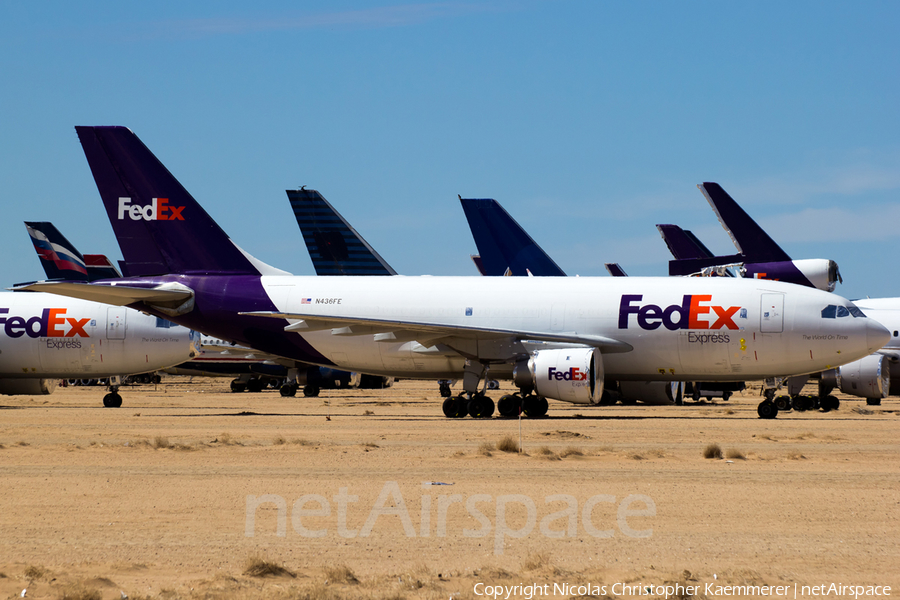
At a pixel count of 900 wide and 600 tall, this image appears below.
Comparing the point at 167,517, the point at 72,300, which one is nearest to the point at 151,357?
the point at 72,300

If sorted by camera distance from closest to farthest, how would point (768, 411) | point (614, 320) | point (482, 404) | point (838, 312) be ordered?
point (838, 312) → point (768, 411) → point (614, 320) → point (482, 404)

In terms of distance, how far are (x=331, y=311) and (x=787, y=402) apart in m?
14.9

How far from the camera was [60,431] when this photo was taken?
2205cm

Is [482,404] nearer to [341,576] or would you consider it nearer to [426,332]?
[426,332]

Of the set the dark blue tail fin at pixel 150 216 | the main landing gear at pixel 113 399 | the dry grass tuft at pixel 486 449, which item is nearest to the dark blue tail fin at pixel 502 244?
the dark blue tail fin at pixel 150 216

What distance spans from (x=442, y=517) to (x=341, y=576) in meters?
2.82

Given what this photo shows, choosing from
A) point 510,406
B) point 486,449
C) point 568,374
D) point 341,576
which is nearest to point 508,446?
point 486,449

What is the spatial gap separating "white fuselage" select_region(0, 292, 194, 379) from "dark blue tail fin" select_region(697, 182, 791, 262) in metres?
21.9

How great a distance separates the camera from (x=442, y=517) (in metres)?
9.93

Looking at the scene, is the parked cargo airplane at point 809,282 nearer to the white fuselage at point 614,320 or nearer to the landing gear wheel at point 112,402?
the white fuselage at point 614,320

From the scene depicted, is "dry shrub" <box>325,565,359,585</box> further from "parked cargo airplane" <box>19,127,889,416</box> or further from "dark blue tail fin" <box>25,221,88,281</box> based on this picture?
"dark blue tail fin" <box>25,221,88,281</box>

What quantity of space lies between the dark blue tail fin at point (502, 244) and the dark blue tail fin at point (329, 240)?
441 centimetres

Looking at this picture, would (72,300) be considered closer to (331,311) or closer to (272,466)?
(331,311)

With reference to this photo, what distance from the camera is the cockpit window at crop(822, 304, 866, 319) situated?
26.5m
